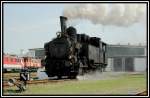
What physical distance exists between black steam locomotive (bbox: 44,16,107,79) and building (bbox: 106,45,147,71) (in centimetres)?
2753

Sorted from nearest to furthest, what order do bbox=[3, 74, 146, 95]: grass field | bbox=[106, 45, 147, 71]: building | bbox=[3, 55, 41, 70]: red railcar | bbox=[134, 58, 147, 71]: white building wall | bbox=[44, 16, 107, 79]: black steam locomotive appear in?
bbox=[3, 74, 146, 95]: grass field
bbox=[44, 16, 107, 79]: black steam locomotive
bbox=[3, 55, 41, 70]: red railcar
bbox=[134, 58, 147, 71]: white building wall
bbox=[106, 45, 147, 71]: building

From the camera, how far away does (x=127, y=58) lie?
65.3 metres

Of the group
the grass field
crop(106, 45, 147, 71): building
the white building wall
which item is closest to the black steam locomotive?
the grass field

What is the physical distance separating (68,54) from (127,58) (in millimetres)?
41267

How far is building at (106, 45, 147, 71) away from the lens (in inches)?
2387

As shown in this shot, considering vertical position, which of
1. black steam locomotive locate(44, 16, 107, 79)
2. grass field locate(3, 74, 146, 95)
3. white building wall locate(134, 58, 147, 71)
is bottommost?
white building wall locate(134, 58, 147, 71)

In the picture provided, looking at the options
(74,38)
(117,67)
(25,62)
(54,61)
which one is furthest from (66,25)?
(117,67)

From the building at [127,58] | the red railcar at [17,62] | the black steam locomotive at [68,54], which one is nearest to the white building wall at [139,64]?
the building at [127,58]

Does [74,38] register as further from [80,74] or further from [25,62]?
[25,62]

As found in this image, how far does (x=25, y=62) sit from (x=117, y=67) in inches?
791

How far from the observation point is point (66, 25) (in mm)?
26688

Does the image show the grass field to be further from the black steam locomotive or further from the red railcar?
the red railcar

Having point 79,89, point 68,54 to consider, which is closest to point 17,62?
point 68,54

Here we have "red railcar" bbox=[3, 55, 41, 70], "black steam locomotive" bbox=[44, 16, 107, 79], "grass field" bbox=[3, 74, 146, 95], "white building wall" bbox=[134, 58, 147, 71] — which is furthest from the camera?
"white building wall" bbox=[134, 58, 147, 71]
